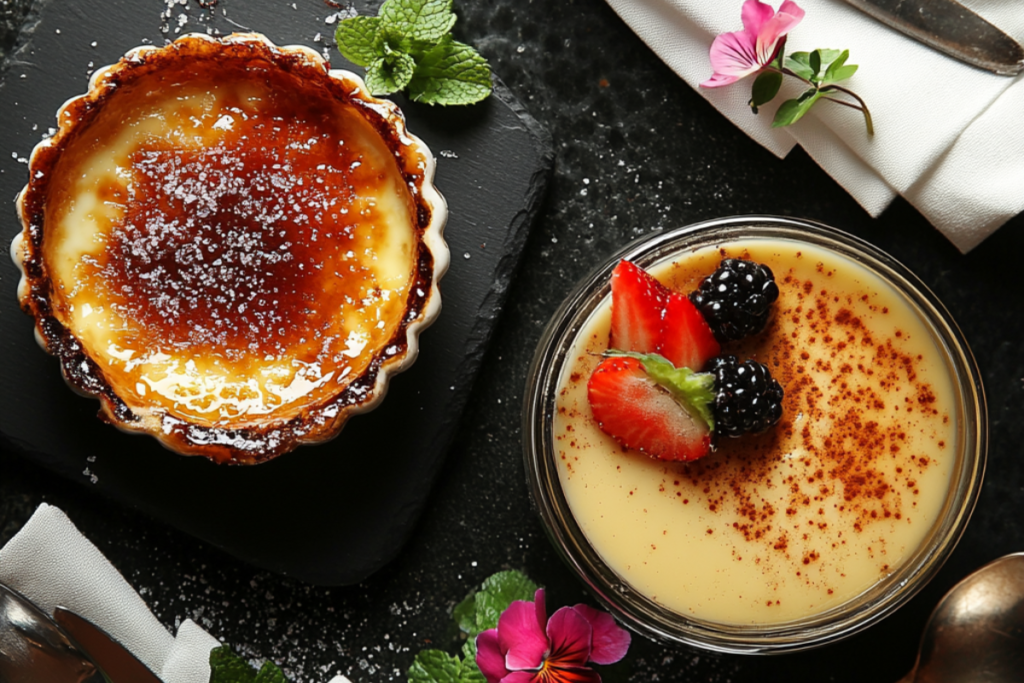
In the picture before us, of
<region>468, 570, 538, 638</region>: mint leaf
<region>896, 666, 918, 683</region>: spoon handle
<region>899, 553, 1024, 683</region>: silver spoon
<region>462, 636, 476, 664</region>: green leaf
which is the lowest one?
<region>462, 636, 476, 664</region>: green leaf

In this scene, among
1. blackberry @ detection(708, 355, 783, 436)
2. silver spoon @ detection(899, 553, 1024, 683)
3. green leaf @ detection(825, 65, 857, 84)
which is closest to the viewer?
blackberry @ detection(708, 355, 783, 436)

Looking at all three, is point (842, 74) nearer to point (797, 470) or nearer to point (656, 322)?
point (656, 322)

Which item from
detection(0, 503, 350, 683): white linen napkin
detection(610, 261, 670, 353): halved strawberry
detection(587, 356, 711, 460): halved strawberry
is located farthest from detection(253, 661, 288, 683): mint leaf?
detection(610, 261, 670, 353): halved strawberry

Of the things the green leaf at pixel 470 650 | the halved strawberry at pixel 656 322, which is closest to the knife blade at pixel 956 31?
the halved strawberry at pixel 656 322

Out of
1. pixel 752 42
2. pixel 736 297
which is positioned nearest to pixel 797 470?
pixel 736 297

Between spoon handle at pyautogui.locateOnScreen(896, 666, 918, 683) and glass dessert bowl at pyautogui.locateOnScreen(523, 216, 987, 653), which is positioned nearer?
glass dessert bowl at pyautogui.locateOnScreen(523, 216, 987, 653)

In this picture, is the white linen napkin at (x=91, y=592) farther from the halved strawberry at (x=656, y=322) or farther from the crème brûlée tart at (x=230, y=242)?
the halved strawberry at (x=656, y=322)

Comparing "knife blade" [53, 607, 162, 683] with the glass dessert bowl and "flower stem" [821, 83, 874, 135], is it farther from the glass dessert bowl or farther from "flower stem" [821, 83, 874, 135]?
"flower stem" [821, 83, 874, 135]

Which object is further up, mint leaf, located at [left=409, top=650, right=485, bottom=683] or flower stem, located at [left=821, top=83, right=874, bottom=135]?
flower stem, located at [left=821, top=83, right=874, bottom=135]
